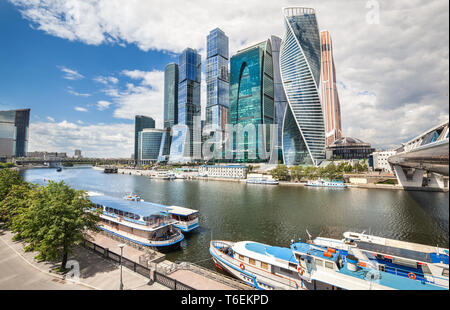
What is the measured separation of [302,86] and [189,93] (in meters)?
114

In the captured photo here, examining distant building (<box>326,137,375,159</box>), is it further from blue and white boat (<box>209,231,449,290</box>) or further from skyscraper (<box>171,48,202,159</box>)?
blue and white boat (<box>209,231,449,290</box>)

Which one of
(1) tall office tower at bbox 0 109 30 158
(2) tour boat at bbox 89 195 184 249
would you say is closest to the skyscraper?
(1) tall office tower at bbox 0 109 30 158

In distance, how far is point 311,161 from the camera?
332 ft

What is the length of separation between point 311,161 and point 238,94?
232ft

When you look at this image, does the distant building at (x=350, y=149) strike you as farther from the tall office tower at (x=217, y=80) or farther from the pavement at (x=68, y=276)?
the pavement at (x=68, y=276)

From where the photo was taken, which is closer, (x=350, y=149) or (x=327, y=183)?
(x=327, y=183)

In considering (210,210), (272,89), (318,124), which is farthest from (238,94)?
(210,210)

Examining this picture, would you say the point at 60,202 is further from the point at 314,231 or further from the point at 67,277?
the point at 314,231

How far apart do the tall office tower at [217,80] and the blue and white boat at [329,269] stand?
477 ft

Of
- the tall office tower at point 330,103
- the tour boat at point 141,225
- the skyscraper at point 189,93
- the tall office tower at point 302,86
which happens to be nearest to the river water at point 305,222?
the tour boat at point 141,225

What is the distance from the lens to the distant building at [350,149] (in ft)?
429

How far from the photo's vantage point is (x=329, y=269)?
36.1 ft

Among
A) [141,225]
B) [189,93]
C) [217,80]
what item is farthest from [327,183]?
[189,93]

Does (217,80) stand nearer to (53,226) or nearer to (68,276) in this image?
(53,226)
